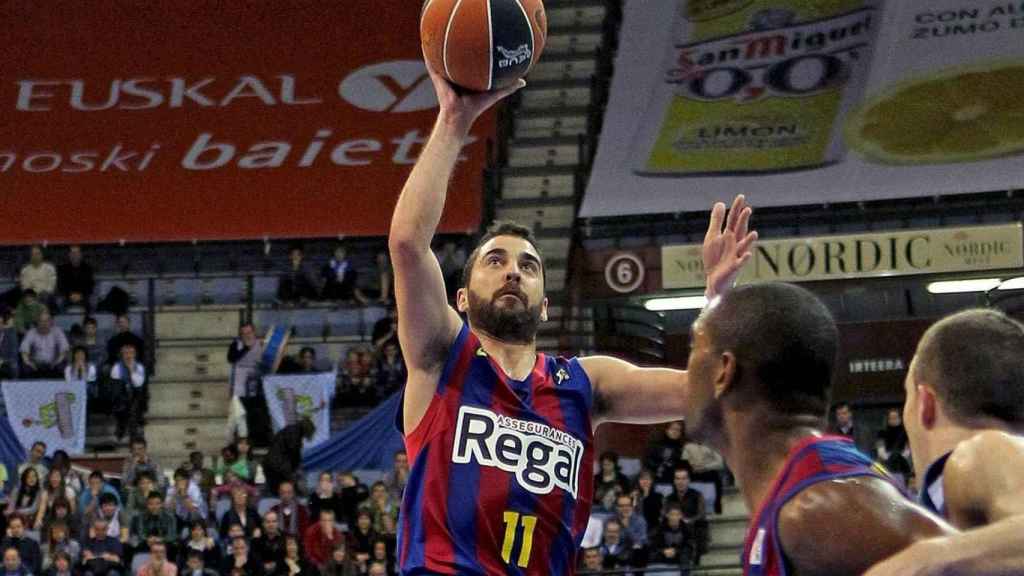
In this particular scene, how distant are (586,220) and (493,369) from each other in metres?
15.4

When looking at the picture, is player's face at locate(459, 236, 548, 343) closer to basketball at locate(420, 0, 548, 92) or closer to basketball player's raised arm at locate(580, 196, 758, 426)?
basketball player's raised arm at locate(580, 196, 758, 426)

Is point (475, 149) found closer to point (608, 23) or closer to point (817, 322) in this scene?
point (608, 23)

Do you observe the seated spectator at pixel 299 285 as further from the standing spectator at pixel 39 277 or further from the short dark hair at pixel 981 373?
the short dark hair at pixel 981 373

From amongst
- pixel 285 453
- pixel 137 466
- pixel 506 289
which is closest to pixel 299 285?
pixel 285 453

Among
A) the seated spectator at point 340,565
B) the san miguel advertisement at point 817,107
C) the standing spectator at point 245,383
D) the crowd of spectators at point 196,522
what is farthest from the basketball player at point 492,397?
the san miguel advertisement at point 817,107

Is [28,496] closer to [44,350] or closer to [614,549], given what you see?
[44,350]

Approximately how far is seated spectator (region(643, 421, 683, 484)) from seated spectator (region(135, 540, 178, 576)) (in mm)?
4705

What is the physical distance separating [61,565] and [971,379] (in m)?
12.8

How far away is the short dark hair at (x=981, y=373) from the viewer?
3279 millimetres

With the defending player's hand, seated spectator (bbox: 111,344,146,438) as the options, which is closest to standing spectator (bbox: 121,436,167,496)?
seated spectator (bbox: 111,344,146,438)

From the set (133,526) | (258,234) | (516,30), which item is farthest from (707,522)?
(516,30)

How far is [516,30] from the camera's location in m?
5.08

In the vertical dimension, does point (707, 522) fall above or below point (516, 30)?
below

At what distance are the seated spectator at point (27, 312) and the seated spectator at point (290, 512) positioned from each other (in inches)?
205
